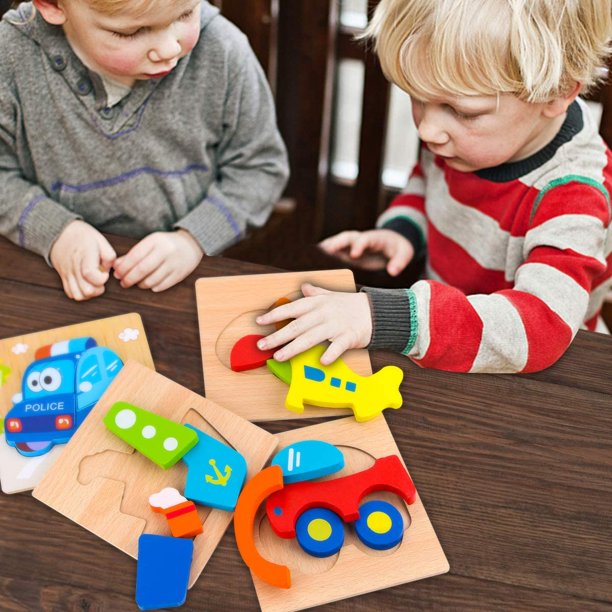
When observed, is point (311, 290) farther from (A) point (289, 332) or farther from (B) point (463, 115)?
(B) point (463, 115)

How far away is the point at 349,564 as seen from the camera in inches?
23.0

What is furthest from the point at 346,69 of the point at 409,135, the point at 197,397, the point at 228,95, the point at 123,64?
the point at 197,397

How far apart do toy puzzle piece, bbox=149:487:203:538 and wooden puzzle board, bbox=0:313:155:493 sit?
113mm

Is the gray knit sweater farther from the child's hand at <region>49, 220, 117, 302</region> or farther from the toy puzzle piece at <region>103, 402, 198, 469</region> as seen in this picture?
the toy puzzle piece at <region>103, 402, 198, 469</region>

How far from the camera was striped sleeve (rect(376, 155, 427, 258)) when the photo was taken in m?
1.14

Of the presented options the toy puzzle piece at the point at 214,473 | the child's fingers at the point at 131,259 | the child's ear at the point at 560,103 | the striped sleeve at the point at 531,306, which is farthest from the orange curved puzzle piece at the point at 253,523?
the child's ear at the point at 560,103

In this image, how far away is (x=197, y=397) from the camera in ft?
2.24

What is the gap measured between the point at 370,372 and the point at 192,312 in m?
0.20

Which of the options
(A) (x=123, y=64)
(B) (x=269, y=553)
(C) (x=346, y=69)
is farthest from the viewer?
(C) (x=346, y=69)

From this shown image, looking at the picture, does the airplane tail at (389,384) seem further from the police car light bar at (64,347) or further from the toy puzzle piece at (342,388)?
the police car light bar at (64,347)

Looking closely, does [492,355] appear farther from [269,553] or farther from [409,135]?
[409,135]

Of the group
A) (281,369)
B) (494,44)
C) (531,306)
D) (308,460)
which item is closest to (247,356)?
(281,369)

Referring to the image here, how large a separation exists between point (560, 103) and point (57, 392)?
638 millimetres

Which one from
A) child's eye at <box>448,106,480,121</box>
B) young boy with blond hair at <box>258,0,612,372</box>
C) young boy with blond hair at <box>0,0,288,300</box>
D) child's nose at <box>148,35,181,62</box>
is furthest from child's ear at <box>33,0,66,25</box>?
child's eye at <box>448,106,480,121</box>
